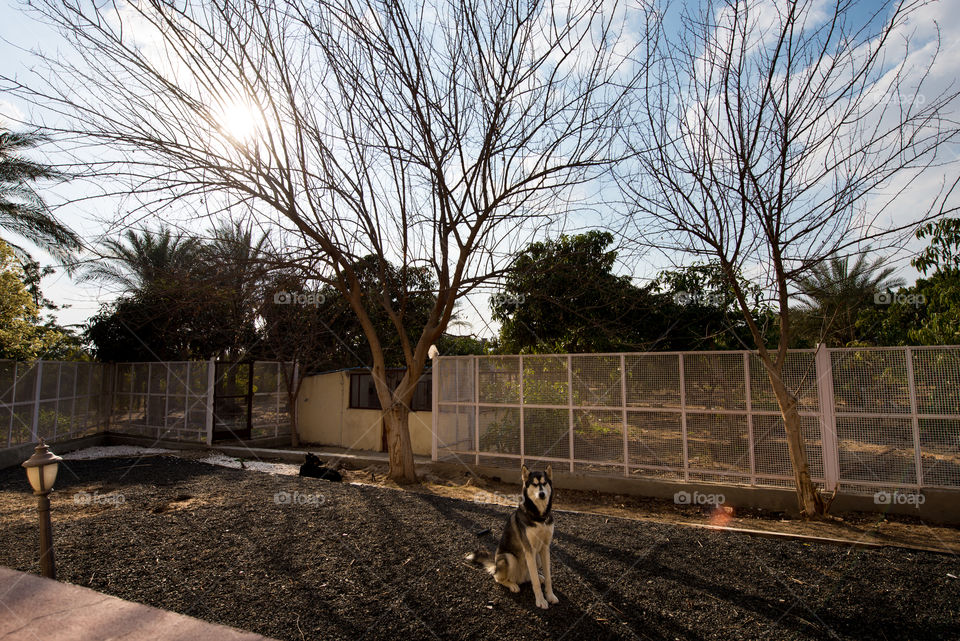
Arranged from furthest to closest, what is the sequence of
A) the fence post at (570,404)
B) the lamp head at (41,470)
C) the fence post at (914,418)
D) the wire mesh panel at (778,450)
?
the fence post at (570,404)
the wire mesh panel at (778,450)
the fence post at (914,418)
the lamp head at (41,470)

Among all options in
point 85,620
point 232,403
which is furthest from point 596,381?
point 232,403

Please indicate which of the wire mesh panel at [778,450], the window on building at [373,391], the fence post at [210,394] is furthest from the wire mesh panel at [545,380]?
the fence post at [210,394]

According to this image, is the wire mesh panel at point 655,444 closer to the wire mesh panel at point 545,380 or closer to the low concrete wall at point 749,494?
the low concrete wall at point 749,494

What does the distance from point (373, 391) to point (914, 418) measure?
37.2 feet

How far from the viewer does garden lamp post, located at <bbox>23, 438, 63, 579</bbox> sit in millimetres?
4355

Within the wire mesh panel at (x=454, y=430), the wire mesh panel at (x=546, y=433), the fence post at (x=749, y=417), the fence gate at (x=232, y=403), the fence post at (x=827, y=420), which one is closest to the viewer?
the fence post at (x=827, y=420)

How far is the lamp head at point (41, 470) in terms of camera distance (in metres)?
4.34

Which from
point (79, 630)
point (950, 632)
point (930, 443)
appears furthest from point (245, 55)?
point (930, 443)

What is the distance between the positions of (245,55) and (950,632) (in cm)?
903

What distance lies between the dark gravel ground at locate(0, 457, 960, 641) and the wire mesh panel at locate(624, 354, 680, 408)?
2.41m

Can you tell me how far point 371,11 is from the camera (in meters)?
6.77

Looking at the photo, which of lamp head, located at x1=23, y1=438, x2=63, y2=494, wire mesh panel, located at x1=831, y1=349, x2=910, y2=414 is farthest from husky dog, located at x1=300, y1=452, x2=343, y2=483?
wire mesh panel, located at x1=831, y1=349, x2=910, y2=414

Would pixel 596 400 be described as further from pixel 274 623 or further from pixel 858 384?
pixel 274 623

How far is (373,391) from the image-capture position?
14.3 meters
